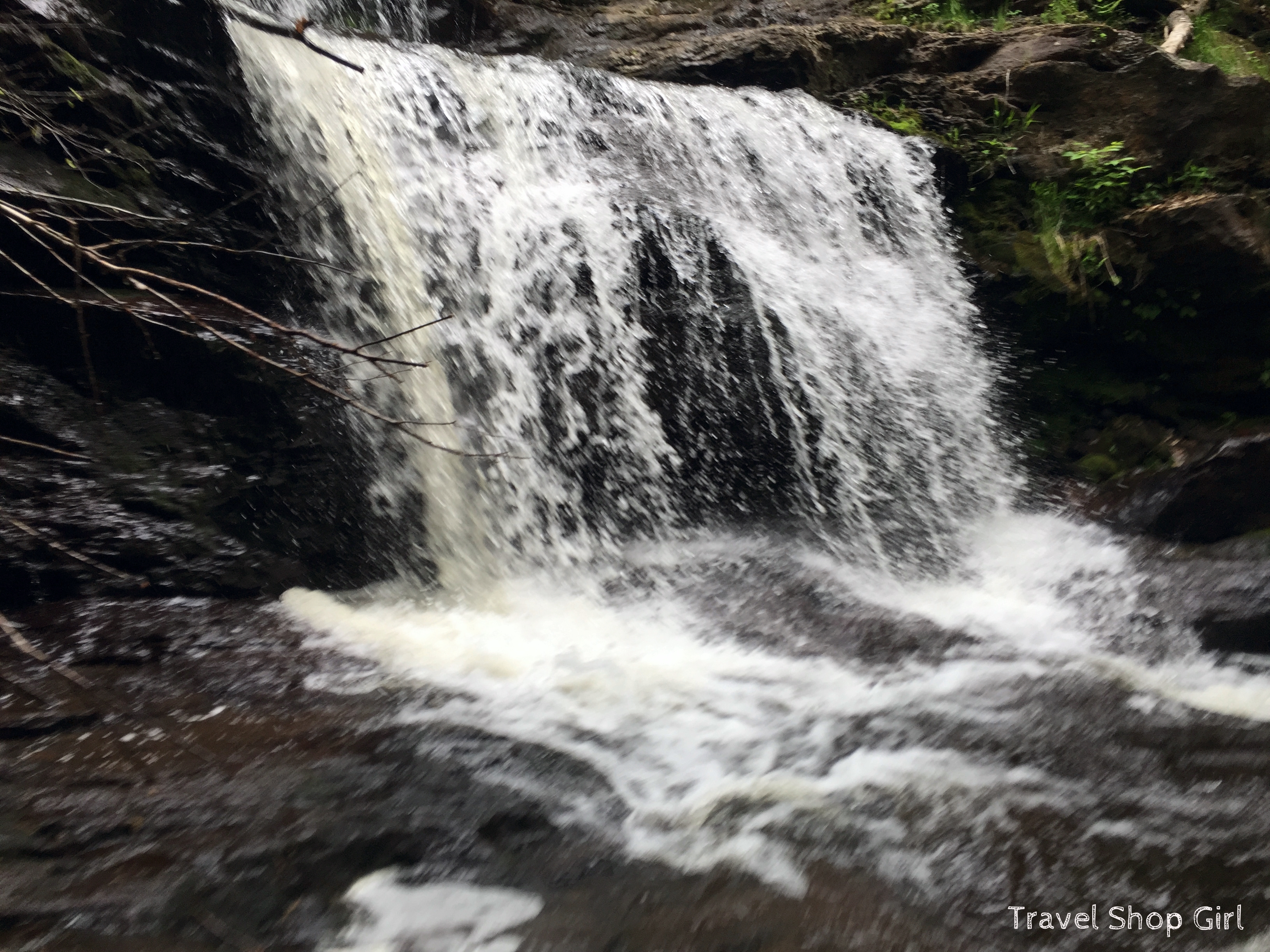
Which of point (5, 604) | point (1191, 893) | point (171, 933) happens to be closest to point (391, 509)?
point (5, 604)

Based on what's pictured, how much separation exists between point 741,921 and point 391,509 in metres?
2.72

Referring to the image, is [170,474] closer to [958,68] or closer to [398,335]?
[398,335]

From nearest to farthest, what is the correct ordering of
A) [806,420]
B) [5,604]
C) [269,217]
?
[5,604] → [269,217] → [806,420]

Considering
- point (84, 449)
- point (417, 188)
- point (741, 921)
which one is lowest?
point (741, 921)

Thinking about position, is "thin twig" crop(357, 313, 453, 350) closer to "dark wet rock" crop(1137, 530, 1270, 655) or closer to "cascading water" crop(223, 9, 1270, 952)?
"cascading water" crop(223, 9, 1270, 952)

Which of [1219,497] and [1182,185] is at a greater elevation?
[1182,185]

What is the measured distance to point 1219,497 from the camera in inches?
183

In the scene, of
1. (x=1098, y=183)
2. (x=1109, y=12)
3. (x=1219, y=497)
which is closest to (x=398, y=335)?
(x=1219, y=497)

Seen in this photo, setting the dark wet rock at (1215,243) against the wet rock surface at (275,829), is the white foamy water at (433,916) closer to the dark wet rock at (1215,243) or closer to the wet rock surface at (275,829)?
the wet rock surface at (275,829)

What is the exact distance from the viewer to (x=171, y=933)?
1705 millimetres

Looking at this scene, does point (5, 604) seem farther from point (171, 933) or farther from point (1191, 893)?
point (1191, 893)

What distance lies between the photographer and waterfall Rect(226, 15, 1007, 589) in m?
4.16

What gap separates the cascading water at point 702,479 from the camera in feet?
8.70

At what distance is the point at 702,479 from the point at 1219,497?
3.24 meters
